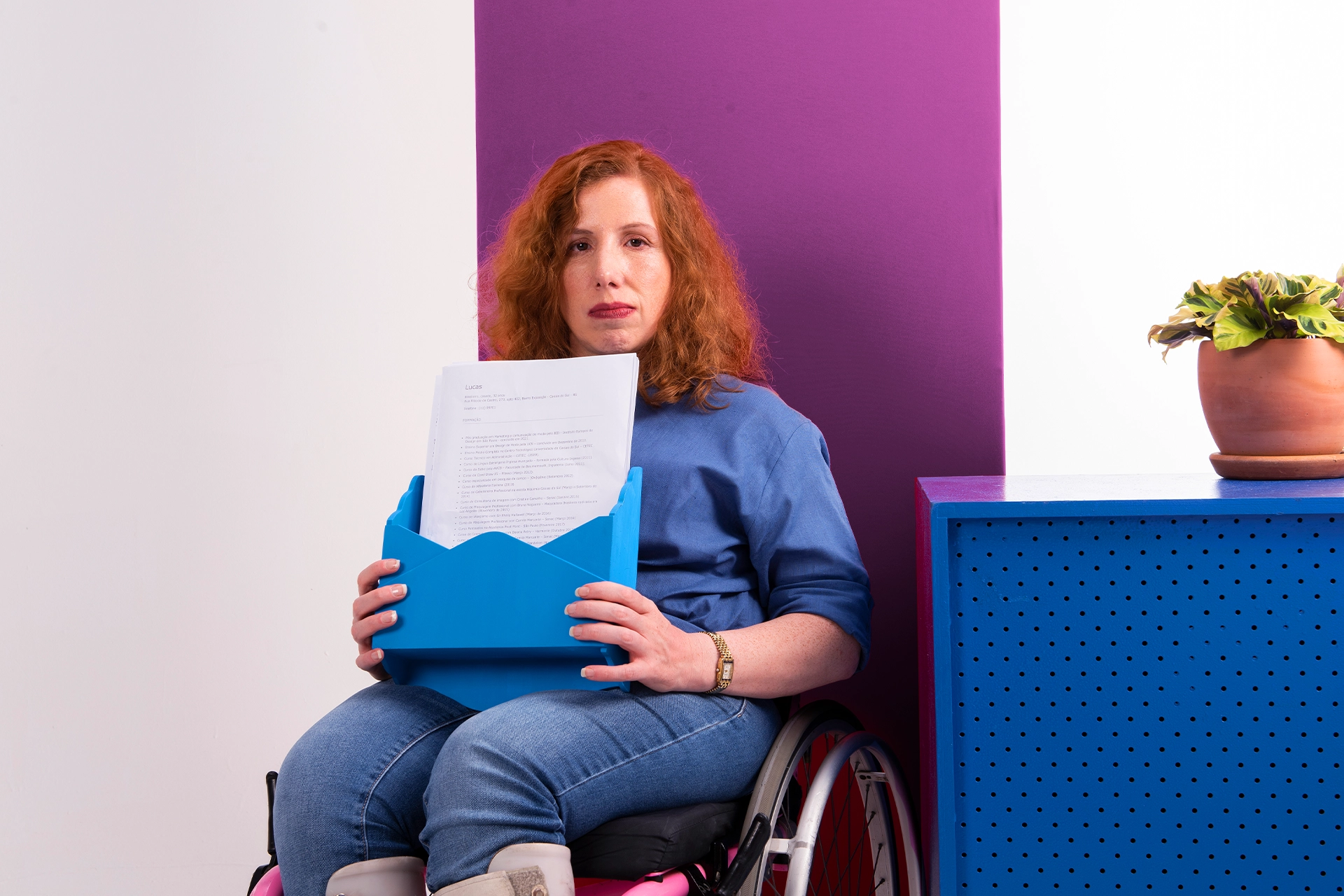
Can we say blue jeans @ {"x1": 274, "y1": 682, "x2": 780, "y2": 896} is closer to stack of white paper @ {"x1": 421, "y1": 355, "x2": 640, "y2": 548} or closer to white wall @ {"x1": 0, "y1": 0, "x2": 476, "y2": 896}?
stack of white paper @ {"x1": 421, "y1": 355, "x2": 640, "y2": 548}

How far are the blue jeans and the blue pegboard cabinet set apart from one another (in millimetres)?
281

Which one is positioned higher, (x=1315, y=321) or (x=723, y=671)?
(x=1315, y=321)

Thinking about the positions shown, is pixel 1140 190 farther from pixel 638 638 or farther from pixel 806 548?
pixel 638 638

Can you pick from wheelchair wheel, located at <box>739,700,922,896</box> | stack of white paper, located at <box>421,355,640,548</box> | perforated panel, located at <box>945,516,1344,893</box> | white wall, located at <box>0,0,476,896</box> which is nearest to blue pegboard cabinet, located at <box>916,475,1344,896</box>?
perforated panel, located at <box>945,516,1344,893</box>

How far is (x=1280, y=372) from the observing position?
50.4 inches

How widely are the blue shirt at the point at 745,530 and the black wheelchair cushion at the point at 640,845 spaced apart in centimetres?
27

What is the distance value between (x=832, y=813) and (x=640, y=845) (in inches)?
31.4

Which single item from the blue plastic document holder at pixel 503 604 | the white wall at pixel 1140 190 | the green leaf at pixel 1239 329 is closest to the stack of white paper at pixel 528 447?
the blue plastic document holder at pixel 503 604

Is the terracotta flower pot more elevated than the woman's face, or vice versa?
the woman's face

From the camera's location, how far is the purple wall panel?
1.75 metres

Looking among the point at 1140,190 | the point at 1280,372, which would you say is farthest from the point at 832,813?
the point at 1140,190

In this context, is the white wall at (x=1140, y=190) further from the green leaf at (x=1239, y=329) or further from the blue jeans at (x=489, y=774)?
the blue jeans at (x=489, y=774)

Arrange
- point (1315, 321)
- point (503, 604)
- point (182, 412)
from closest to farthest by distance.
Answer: point (503, 604)
point (1315, 321)
point (182, 412)

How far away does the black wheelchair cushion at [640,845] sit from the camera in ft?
3.59
